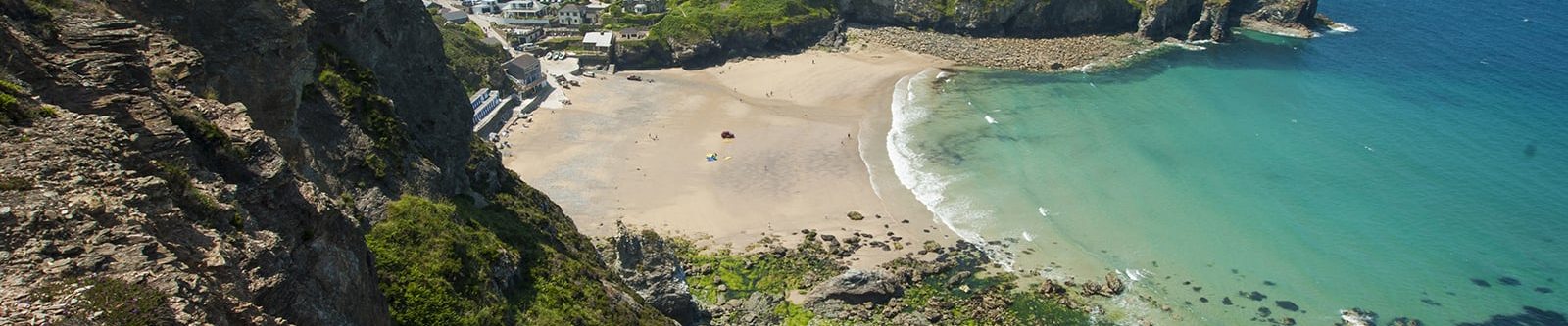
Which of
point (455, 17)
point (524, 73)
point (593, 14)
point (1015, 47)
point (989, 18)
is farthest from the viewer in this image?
point (989, 18)

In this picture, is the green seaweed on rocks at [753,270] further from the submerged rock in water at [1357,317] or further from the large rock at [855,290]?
the submerged rock in water at [1357,317]

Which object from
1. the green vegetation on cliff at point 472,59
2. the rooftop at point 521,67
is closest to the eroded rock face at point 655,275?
the green vegetation on cliff at point 472,59

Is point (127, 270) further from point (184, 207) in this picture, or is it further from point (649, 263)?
point (649, 263)

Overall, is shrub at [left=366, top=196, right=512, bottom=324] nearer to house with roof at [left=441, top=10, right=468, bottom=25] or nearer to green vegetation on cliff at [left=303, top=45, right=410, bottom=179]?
green vegetation on cliff at [left=303, top=45, right=410, bottom=179]

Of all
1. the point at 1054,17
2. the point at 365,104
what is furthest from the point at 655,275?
the point at 1054,17

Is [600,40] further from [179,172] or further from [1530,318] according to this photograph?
[179,172]

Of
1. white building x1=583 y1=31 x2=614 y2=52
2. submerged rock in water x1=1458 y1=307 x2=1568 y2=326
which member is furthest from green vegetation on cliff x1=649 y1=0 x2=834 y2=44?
submerged rock in water x1=1458 y1=307 x2=1568 y2=326
